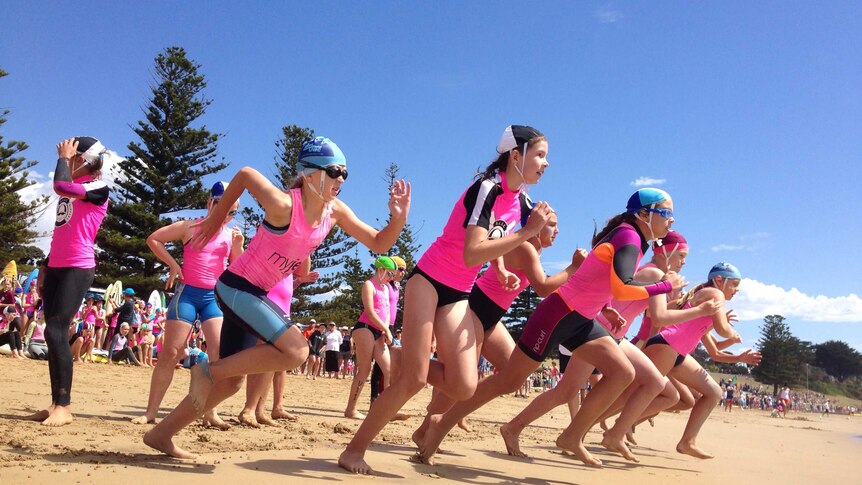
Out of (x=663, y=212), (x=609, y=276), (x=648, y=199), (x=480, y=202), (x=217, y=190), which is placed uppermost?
(x=648, y=199)

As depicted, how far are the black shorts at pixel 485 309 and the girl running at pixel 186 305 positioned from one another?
2.40 meters

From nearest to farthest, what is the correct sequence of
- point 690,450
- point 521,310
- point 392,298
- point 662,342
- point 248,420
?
point 248,420 < point 690,450 < point 662,342 < point 392,298 < point 521,310

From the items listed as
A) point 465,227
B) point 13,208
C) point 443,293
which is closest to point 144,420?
point 443,293

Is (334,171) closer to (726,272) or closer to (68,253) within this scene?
(68,253)

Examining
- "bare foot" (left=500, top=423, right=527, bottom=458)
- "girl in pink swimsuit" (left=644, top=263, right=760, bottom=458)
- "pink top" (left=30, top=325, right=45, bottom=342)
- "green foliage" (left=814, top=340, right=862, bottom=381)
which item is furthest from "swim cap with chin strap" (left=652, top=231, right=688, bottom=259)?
"green foliage" (left=814, top=340, right=862, bottom=381)

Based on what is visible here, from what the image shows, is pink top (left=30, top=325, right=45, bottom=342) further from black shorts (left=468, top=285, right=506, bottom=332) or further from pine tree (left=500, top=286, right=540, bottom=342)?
pine tree (left=500, top=286, right=540, bottom=342)

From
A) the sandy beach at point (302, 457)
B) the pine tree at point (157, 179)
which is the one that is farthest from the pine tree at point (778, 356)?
the sandy beach at point (302, 457)

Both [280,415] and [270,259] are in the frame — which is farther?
[280,415]

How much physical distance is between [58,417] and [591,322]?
4.35 metres

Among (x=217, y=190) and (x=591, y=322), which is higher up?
(x=217, y=190)

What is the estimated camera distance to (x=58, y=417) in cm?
554

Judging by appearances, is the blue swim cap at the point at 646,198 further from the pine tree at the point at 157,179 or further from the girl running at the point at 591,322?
the pine tree at the point at 157,179

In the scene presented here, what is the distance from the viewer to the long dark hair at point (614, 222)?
572 centimetres

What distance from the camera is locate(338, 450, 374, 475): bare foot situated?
428 centimetres
